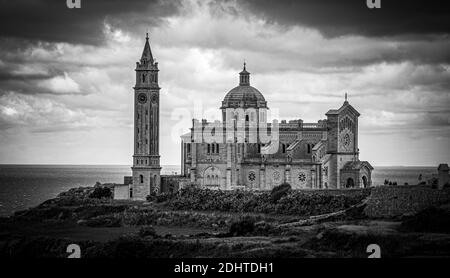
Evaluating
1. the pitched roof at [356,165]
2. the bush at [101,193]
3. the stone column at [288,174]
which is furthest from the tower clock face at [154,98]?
the pitched roof at [356,165]

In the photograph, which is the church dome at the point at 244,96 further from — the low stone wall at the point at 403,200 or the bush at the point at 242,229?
the bush at the point at 242,229

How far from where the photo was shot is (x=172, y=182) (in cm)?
8038

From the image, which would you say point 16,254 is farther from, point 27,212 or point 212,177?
point 212,177

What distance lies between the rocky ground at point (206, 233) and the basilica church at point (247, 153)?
5048mm

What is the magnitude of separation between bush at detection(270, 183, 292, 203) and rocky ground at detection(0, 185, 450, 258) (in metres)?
3.13

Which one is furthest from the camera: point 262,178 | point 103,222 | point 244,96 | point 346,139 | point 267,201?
point 244,96

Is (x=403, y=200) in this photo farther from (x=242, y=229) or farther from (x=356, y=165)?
(x=356, y=165)

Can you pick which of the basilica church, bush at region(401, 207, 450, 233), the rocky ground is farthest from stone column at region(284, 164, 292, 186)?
bush at region(401, 207, 450, 233)

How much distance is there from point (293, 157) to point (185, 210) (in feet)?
40.6

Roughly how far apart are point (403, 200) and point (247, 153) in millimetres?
25459

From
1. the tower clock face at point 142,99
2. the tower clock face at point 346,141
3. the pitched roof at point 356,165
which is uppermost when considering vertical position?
the tower clock face at point 142,99

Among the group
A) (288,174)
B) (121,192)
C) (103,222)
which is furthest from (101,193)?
(288,174)

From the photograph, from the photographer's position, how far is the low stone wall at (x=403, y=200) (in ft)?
183

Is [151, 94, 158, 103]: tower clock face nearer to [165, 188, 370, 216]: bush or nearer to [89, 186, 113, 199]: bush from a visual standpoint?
[165, 188, 370, 216]: bush
